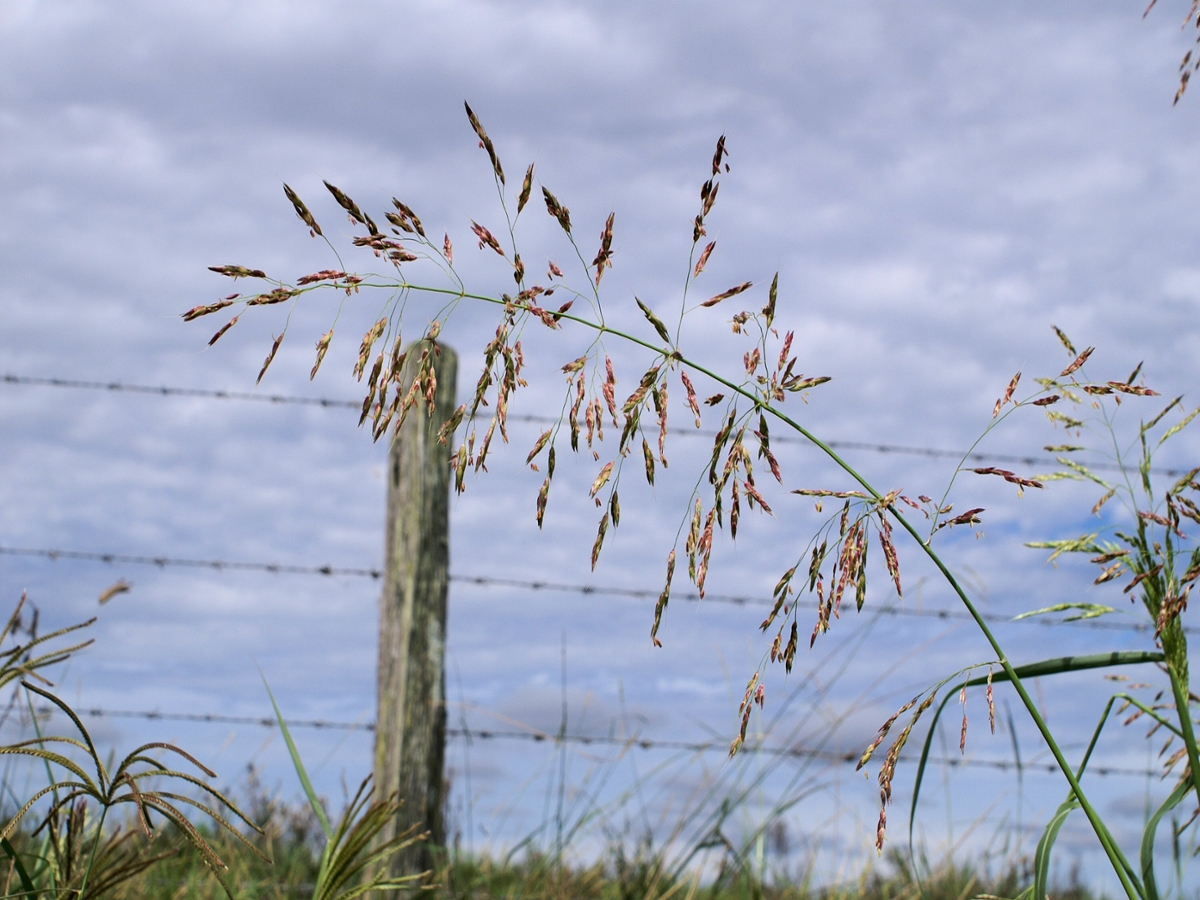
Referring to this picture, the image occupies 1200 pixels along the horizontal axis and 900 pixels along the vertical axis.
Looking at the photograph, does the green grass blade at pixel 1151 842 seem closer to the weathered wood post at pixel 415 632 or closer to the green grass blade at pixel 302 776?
the green grass blade at pixel 302 776

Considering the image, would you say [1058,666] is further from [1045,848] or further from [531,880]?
[531,880]

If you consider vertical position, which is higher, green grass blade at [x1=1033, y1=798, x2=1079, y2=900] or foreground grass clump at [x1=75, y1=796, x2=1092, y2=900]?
green grass blade at [x1=1033, y1=798, x2=1079, y2=900]

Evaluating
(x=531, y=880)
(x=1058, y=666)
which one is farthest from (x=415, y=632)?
(x=1058, y=666)

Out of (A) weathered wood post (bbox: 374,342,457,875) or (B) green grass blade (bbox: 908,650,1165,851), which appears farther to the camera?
(A) weathered wood post (bbox: 374,342,457,875)

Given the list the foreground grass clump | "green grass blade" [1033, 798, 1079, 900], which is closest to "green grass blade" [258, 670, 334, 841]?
the foreground grass clump

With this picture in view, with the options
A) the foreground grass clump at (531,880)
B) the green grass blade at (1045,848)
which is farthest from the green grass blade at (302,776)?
the green grass blade at (1045,848)

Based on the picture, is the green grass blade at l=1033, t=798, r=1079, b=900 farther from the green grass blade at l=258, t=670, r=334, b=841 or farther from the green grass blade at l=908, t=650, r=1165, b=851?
the green grass blade at l=258, t=670, r=334, b=841

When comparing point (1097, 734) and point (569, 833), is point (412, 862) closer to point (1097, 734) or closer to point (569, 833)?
point (569, 833)

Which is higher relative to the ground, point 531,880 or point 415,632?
point 415,632

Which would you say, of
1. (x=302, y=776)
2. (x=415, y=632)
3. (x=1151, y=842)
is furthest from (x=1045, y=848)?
(x=415, y=632)

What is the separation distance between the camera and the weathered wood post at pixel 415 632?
340cm

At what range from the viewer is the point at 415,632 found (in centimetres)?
353

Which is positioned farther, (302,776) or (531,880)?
(531,880)

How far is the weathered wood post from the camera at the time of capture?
3.40 m
